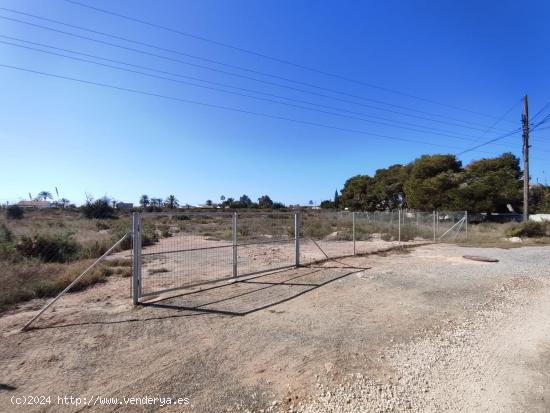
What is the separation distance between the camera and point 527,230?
23.1 m

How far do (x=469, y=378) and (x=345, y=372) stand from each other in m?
1.41

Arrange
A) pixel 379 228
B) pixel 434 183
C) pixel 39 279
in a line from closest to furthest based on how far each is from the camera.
A: 1. pixel 39 279
2. pixel 379 228
3. pixel 434 183

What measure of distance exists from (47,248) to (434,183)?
37679 mm

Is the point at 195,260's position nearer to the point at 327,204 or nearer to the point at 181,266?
the point at 181,266

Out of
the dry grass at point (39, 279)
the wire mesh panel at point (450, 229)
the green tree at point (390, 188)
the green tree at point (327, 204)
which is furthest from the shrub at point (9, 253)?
the green tree at point (327, 204)

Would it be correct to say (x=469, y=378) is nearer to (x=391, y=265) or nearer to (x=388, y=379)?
(x=388, y=379)

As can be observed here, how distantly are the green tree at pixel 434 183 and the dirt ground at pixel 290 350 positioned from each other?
32698mm

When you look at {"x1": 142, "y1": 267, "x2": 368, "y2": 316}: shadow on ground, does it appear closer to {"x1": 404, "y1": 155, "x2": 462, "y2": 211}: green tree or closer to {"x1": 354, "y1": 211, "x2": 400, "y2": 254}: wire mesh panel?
{"x1": 354, "y1": 211, "x2": 400, "y2": 254}: wire mesh panel

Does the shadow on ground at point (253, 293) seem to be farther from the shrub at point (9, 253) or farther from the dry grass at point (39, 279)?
the shrub at point (9, 253)

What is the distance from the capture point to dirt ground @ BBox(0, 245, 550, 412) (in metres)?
3.53

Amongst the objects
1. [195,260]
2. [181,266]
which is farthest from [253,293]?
[195,260]

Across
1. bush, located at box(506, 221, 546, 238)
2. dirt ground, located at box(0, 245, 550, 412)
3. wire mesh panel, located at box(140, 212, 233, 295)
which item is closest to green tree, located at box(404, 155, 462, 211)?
bush, located at box(506, 221, 546, 238)

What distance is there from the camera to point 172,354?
14.8 ft

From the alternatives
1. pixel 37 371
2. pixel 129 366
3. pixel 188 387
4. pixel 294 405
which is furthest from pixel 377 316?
pixel 37 371
